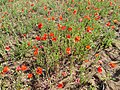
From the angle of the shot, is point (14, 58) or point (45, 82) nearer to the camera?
point (45, 82)

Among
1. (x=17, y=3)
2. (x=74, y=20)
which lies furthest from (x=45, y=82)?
(x=17, y=3)

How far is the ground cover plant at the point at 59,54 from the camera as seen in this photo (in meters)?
4.13

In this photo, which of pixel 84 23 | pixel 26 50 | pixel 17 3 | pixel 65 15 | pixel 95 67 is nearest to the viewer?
pixel 95 67

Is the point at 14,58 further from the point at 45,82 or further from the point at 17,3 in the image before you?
the point at 17,3

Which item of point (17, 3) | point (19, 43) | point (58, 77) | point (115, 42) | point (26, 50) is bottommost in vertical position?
point (58, 77)

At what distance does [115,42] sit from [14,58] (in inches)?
98.0

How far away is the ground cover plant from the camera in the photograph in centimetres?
413

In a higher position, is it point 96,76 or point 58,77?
point 58,77

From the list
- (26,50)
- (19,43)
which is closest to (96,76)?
(26,50)

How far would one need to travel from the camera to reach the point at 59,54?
4.73 m

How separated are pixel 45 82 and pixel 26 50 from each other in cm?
108

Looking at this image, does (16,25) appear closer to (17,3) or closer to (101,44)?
(17,3)

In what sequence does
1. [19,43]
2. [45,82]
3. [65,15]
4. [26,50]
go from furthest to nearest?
[65,15] < [19,43] < [26,50] < [45,82]

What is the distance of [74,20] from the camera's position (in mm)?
6035
